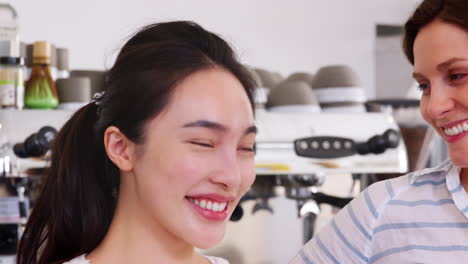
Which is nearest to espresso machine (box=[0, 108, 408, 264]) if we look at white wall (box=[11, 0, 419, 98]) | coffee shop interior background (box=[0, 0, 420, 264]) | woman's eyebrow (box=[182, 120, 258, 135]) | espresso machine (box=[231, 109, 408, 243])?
espresso machine (box=[231, 109, 408, 243])

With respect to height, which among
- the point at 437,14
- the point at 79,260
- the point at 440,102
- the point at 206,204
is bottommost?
the point at 79,260

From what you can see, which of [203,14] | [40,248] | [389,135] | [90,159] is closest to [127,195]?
[90,159]

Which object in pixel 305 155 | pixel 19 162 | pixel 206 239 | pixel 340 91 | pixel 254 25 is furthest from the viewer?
pixel 254 25

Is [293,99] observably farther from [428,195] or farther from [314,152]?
[428,195]

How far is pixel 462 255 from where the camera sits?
0.93m

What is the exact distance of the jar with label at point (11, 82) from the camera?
131 cm

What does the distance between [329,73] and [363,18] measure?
2079 mm

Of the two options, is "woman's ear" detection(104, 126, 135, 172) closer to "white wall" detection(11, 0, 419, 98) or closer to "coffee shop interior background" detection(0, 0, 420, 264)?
"coffee shop interior background" detection(0, 0, 420, 264)

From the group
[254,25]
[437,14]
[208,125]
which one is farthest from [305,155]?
[254,25]

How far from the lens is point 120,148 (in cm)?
85

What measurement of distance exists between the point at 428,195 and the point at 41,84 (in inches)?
31.3

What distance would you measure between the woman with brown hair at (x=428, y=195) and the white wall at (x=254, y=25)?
164cm

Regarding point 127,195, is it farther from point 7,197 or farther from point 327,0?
point 327,0

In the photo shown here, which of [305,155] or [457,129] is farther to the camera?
[305,155]
